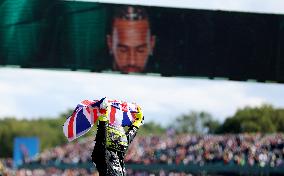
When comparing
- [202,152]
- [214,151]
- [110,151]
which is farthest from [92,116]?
[202,152]

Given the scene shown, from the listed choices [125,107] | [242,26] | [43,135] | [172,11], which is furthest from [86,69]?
[43,135]

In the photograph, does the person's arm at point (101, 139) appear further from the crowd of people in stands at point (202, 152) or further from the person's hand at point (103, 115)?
the crowd of people in stands at point (202, 152)

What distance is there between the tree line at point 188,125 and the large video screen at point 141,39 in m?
51.2

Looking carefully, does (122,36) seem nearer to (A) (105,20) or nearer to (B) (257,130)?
(A) (105,20)

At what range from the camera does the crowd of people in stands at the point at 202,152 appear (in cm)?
3969

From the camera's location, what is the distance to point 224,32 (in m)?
37.2

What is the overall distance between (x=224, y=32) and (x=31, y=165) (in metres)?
20.5

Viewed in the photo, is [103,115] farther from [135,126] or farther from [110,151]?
[135,126]

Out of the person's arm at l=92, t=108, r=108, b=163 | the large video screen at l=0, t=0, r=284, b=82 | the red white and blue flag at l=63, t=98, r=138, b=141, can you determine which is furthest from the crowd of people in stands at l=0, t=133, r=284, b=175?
the person's arm at l=92, t=108, r=108, b=163

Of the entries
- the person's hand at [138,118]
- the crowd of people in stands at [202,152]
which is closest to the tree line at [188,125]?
the crowd of people in stands at [202,152]

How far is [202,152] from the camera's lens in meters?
42.8

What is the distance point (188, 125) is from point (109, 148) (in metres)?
114

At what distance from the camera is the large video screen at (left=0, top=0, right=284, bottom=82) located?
36.7 meters

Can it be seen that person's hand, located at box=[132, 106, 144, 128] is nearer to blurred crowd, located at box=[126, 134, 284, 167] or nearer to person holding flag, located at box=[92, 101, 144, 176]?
person holding flag, located at box=[92, 101, 144, 176]
